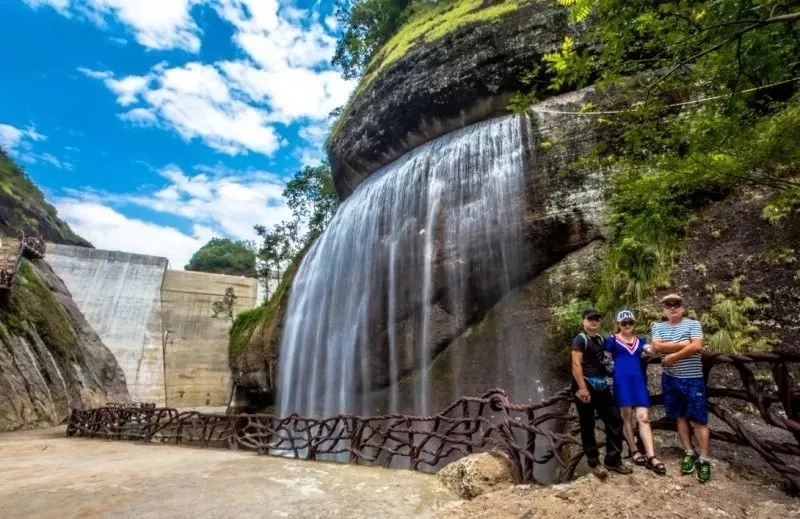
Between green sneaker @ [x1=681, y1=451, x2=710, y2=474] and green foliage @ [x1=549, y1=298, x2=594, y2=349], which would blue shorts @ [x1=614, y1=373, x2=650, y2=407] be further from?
green foliage @ [x1=549, y1=298, x2=594, y2=349]

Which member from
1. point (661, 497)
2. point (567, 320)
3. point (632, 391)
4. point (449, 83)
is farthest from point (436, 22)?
point (661, 497)

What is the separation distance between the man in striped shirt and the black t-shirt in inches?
18.3

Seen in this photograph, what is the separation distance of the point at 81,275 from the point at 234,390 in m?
23.5

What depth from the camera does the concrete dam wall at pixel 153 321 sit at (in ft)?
103

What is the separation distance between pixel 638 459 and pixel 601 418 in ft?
1.18

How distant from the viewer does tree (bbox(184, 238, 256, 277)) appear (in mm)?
50719

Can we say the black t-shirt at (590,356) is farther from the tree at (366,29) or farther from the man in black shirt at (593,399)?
the tree at (366,29)

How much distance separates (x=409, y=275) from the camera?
10555mm

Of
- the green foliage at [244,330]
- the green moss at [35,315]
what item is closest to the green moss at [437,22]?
the green foliage at [244,330]

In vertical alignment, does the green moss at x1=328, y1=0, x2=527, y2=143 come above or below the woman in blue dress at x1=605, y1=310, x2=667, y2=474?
above

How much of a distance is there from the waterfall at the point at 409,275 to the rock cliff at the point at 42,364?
8236mm

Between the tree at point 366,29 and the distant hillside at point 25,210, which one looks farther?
the distant hillside at point 25,210

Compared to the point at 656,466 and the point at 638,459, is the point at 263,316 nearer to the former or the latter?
the point at 638,459

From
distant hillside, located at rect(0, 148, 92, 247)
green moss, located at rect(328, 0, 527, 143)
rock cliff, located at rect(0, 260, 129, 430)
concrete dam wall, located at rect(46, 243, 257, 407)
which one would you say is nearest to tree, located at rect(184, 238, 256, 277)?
distant hillside, located at rect(0, 148, 92, 247)
